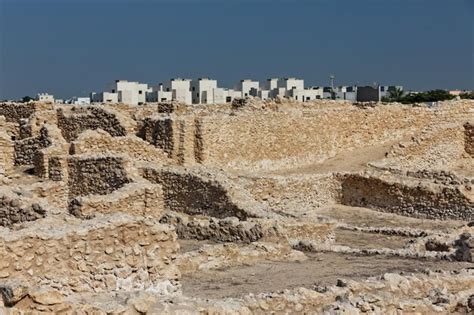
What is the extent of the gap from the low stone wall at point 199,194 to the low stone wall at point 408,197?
14.1ft

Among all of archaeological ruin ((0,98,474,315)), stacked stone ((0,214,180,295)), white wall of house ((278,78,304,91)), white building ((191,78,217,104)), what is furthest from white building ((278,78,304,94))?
stacked stone ((0,214,180,295))

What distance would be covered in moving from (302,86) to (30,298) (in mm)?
54070

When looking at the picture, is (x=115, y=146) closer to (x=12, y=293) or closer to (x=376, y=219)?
(x=376, y=219)

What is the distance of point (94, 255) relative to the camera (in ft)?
26.0

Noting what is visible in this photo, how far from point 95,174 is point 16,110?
8.12m

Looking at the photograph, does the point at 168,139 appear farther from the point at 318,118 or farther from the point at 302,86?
the point at 302,86

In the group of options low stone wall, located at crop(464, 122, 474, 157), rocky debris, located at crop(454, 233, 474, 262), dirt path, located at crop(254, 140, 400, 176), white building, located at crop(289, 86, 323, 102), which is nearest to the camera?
rocky debris, located at crop(454, 233, 474, 262)

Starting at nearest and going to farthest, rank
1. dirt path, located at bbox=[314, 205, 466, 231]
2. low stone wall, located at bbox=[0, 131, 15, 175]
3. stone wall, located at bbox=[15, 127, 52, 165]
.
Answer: dirt path, located at bbox=[314, 205, 466, 231], low stone wall, located at bbox=[0, 131, 15, 175], stone wall, located at bbox=[15, 127, 52, 165]

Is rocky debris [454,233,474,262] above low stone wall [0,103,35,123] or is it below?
below

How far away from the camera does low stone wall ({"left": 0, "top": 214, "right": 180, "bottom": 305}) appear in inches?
298

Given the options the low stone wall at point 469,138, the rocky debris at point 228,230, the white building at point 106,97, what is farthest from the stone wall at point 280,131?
the white building at point 106,97

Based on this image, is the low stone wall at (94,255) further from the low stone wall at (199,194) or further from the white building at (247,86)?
the white building at (247,86)

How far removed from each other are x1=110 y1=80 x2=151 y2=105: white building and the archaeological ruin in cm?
1685

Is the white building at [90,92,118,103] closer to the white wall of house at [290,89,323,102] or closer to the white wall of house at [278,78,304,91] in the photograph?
the white wall of house at [290,89,323,102]
